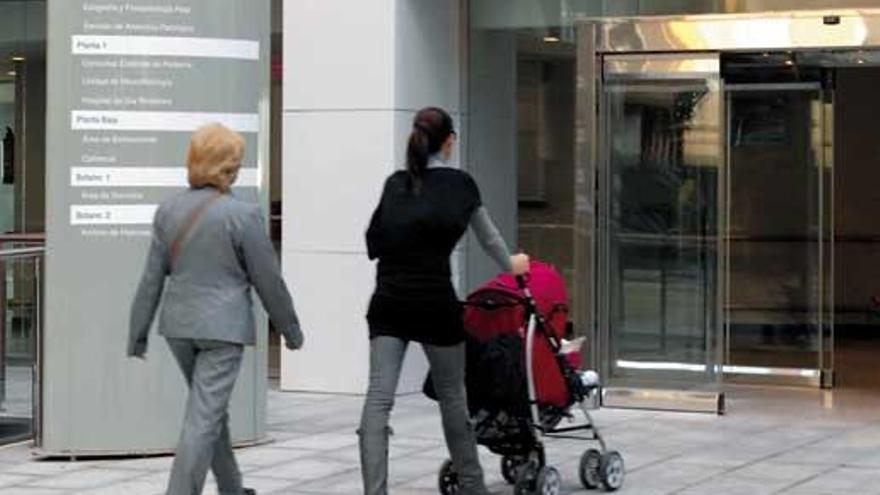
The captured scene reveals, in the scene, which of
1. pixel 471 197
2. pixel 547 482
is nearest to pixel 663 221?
pixel 547 482

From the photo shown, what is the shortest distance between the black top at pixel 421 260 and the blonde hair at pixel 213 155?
813 millimetres

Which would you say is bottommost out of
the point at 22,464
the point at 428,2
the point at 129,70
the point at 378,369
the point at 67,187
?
the point at 22,464

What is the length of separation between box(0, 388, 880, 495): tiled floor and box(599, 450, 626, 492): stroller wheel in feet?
0.38

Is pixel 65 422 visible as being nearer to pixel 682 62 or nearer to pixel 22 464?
pixel 22 464

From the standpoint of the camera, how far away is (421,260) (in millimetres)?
7371

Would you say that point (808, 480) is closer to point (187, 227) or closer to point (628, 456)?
point (628, 456)

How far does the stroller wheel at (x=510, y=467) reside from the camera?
8227 millimetres

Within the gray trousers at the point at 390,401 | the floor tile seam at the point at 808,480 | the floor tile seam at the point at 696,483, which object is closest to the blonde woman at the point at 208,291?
the gray trousers at the point at 390,401

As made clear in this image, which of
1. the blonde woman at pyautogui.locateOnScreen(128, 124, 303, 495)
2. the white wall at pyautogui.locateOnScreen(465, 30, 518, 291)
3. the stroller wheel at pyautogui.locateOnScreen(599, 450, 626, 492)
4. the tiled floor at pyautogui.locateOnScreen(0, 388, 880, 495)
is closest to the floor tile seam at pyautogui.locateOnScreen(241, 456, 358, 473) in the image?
the tiled floor at pyautogui.locateOnScreen(0, 388, 880, 495)

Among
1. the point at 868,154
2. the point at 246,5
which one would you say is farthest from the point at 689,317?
the point at 868,154

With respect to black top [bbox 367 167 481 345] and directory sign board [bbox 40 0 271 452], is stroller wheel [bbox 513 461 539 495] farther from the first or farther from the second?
directory sign board [bbox 40 0 271 452]

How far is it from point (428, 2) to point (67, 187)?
454cm

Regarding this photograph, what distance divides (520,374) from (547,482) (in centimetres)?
56

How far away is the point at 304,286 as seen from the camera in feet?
42.5
